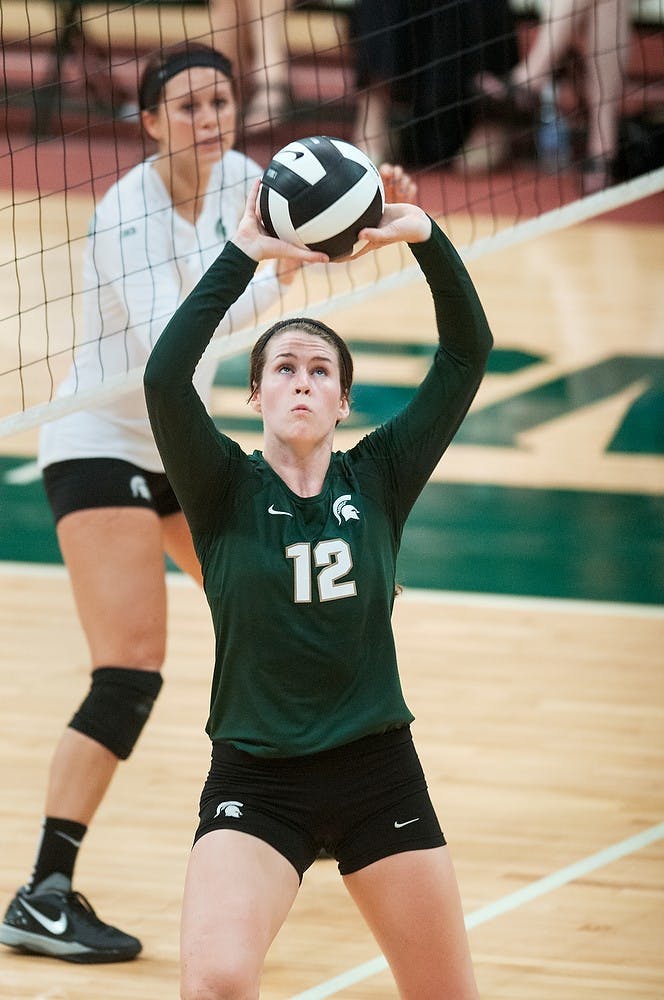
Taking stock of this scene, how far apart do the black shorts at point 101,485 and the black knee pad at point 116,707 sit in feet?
1.42

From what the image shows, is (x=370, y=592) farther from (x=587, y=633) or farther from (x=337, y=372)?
(x=587, y=633)

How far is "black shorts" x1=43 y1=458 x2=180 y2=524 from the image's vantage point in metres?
4.58

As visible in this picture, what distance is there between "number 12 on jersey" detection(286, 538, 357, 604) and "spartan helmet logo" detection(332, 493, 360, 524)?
0.21 feet

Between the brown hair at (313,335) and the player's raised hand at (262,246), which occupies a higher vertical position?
the player's raised hand at (262,246)

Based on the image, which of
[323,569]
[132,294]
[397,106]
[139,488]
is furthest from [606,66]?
[323,569]

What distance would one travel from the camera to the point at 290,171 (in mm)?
3549

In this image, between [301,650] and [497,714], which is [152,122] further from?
[497,714]

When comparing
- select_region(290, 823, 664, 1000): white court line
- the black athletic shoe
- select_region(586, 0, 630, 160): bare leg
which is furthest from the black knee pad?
select_region(586, 0, 630, 160): bare leg

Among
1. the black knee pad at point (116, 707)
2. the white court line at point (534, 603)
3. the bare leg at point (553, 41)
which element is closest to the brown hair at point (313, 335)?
the black knee pad at point (116, 707)

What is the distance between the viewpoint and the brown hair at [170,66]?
4699 mm

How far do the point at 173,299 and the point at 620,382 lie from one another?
5629 mm

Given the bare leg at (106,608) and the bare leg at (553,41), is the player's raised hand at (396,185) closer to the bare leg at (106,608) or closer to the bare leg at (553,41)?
the bare leg at (106,608)

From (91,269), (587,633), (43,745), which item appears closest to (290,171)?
(91,269)

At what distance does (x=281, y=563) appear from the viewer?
338cm
